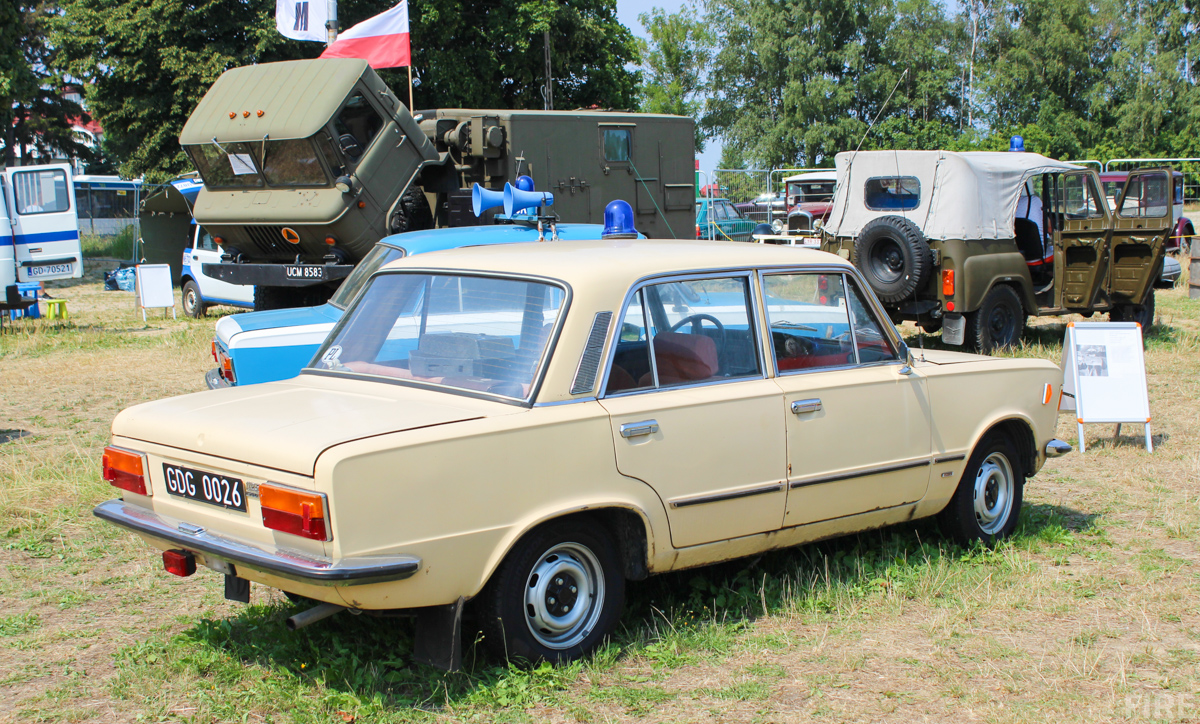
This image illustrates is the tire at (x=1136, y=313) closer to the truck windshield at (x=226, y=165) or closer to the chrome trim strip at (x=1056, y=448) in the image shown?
the chrome trim strip at (x=1056, y=448)

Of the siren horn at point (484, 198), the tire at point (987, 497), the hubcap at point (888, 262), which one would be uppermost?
the siren horn at point (484, 198)

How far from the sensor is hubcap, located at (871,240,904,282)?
11.0 m

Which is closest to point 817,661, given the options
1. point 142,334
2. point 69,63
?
point 142,334

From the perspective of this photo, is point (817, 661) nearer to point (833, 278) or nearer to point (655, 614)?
point (655, 614)

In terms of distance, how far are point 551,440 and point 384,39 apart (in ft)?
43.5

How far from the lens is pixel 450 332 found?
4012mm

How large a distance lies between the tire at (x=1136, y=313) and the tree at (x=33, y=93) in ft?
73.0

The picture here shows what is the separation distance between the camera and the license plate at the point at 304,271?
11.8 meters

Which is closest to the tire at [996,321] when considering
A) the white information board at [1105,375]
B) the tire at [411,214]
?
the white information board at [1105,375]

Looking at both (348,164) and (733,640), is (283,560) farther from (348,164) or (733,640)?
(348,164)

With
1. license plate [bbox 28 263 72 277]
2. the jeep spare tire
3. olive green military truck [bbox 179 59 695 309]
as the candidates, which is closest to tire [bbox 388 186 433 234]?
olive green military truck [bbox 179 59 695 309]

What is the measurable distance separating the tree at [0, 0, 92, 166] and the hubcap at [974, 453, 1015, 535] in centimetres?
2356

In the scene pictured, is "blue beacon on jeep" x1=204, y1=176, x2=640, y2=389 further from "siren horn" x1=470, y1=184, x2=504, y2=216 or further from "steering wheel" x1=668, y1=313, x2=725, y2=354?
"steering wheel" x1=668, y1=313, x2=725, y2=354

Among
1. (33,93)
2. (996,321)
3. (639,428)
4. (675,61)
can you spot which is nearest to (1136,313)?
(996,321)
